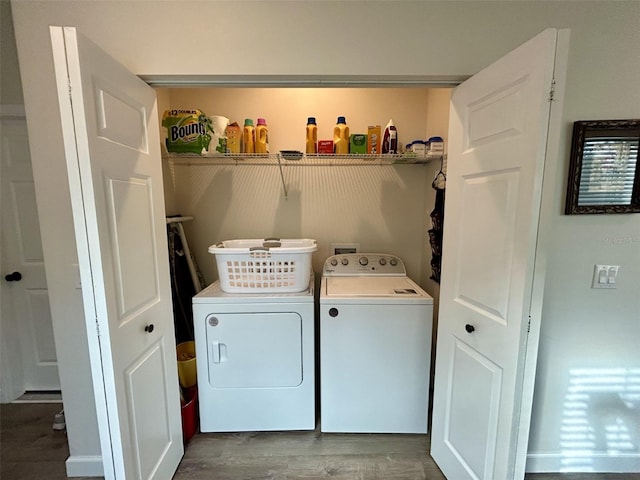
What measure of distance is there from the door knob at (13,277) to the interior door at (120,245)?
1.52 m

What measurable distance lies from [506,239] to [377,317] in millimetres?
844

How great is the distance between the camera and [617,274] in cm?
136

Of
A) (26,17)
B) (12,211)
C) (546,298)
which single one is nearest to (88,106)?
(26,17)

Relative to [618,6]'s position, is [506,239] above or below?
below

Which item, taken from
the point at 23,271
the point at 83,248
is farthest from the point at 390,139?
Answer: the point at 23,271

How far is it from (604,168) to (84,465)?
10.2 ft

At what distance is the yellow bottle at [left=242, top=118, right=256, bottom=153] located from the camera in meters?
1.98

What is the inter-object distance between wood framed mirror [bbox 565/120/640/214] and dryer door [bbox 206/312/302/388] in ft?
5.31

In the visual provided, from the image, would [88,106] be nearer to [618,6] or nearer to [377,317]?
[377,317]

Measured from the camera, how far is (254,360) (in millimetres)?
1718

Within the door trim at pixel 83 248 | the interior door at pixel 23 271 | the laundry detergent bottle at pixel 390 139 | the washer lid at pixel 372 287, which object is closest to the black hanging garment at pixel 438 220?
the washer lid at pixel 372 287

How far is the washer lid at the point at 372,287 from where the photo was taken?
171 centimetres

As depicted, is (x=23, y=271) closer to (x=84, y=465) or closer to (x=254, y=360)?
(x=84, y=465)

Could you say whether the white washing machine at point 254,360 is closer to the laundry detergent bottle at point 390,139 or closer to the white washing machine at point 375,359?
the white washing machine at point 375,359
